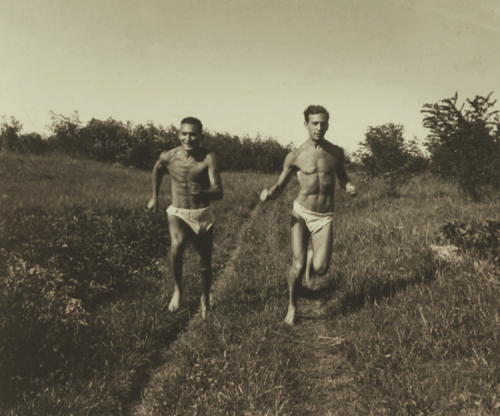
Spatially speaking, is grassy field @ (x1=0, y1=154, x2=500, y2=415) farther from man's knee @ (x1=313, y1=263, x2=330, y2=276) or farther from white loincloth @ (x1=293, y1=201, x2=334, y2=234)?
white loincloth @ (x1=293, y1=201, x2=334, y2=234)

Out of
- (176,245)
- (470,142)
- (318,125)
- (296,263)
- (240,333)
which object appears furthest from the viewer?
(470,142)

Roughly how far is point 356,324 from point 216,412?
1.92 metres

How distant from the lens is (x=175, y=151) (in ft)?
16.3

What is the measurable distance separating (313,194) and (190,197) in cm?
151

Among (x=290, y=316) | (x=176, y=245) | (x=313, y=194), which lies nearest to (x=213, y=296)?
(x=176, y=245)

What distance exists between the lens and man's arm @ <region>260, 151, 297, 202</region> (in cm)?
473

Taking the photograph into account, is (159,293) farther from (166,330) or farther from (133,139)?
(133,139)

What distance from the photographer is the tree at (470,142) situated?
1117cm

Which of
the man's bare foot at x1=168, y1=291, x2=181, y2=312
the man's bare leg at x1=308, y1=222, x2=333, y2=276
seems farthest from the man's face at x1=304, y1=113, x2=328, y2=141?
the man's bare foot at x1=168, y1=291, x2=181, y2=312

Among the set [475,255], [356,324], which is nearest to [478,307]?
[356,324]

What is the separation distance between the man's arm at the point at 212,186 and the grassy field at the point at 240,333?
1.39 meters

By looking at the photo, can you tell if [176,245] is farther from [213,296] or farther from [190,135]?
[190,135]

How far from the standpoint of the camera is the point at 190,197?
16.1ft

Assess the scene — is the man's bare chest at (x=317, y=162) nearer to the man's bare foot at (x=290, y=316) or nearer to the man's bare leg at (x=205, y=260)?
the man's bare leg at (x=205, y=260)
